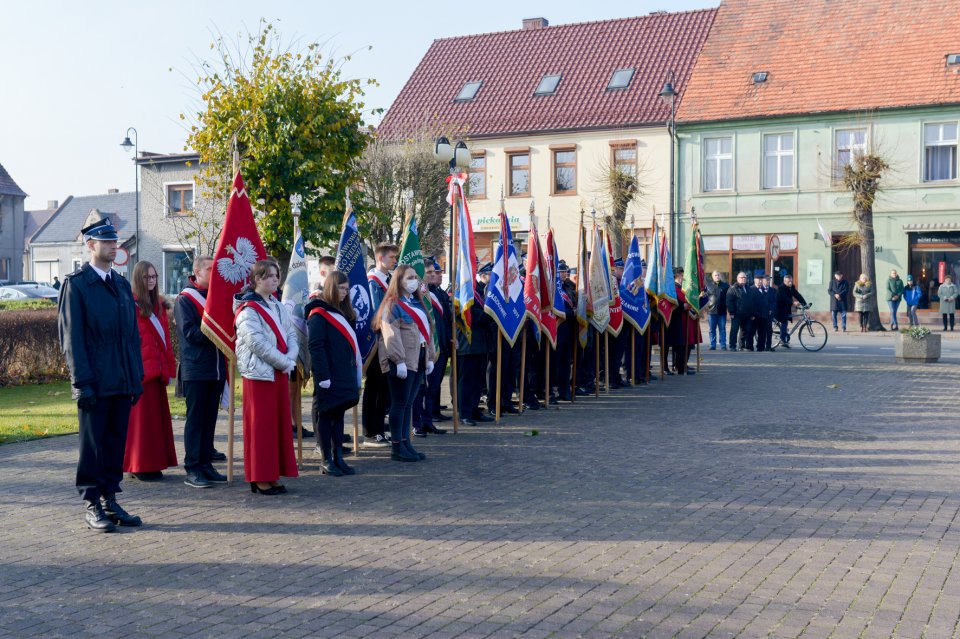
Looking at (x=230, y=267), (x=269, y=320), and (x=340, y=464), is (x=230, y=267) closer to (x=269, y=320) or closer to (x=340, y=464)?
(x=269, y=320)

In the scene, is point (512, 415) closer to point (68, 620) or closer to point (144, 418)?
point (144, 418)

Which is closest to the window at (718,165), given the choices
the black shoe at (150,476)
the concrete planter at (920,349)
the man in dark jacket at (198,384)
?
the concrete planter at (920,349)

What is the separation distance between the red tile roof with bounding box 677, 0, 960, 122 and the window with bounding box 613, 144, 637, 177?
7.47 ft

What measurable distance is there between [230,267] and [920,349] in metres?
16.2

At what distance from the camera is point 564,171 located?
4112 cm

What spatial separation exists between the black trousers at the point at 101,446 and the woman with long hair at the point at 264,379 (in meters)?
1.13

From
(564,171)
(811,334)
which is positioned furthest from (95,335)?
(564,171)

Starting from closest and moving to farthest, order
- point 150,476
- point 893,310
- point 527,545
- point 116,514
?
point 527,545 → point 116,514 → point 150,476 → point 893,310

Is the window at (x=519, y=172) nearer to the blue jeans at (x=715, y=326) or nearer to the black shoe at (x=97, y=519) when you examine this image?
the blue jeans at (x=715, y=326)

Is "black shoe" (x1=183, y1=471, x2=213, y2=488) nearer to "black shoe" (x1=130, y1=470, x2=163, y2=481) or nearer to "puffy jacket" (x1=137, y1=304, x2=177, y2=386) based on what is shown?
"black shoe" (x1=130, y1=470, x2=163, y2=481)

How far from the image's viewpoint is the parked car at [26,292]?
4414 centimetres

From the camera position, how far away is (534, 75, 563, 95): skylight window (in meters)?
42.1

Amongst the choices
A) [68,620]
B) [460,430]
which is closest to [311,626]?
[68,620]

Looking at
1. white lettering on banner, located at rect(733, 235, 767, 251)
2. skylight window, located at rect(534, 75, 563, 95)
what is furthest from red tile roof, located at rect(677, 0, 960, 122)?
skylight window, located at rect(534, 75, 563, 95)
